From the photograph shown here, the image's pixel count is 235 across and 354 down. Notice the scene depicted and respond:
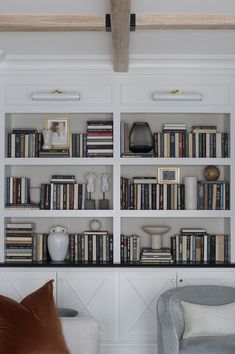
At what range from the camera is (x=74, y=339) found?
3096 mm

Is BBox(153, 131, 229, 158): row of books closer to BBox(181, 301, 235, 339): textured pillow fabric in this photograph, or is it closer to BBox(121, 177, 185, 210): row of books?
BBox(121, 177, 185, 210): row of books

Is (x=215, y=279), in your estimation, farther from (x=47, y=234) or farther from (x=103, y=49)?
(x=103, y=49)

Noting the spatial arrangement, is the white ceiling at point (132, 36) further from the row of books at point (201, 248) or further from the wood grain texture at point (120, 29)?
the row of books at point (201, 248)

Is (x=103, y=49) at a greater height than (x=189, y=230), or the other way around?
(x=103, y=49)

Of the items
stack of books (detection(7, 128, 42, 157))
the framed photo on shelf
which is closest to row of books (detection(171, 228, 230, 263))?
the framed photo on shelf

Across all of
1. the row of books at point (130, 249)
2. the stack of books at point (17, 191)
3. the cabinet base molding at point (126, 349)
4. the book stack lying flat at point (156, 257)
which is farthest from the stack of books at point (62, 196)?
the cabinet base molding at point (126, 349)

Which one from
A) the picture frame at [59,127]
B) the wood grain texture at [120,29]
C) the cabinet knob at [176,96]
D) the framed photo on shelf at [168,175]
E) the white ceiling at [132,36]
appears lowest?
the framed photo on shelf at [168,175]

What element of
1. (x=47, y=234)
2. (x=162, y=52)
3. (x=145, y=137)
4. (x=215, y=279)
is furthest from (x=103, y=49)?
(x=215, y=279)

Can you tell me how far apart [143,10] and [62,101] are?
5.11 ft

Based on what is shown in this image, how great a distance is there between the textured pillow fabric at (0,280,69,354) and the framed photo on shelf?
203 cm

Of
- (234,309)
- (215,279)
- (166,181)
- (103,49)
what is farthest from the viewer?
(166,181)

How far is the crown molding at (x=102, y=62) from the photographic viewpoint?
4387mm

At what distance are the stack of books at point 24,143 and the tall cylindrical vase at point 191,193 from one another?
138 centimetres

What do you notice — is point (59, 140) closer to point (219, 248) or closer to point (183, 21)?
point (219, 248)
